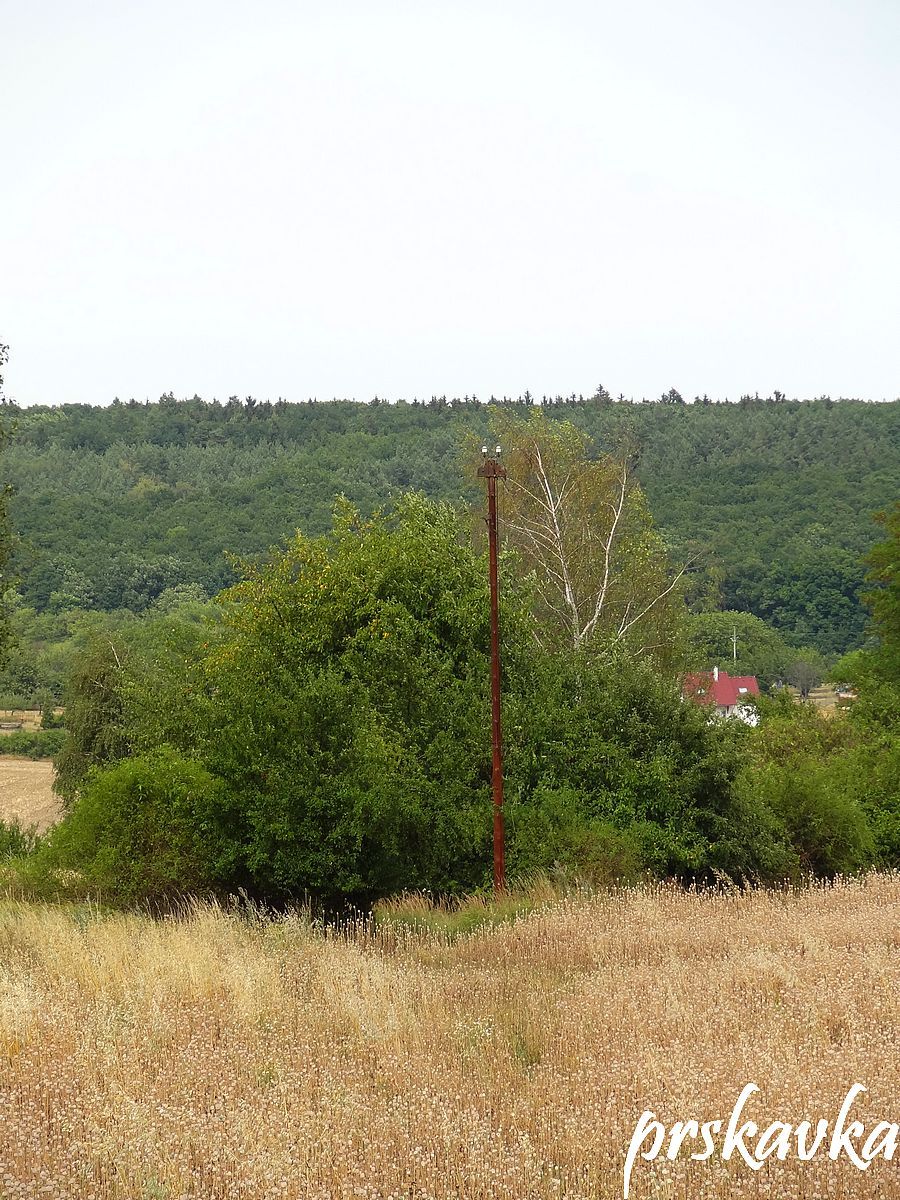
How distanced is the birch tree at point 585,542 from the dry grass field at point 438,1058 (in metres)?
22.4

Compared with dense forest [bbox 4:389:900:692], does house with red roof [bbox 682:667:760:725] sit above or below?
below

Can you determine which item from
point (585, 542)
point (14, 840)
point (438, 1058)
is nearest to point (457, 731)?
point (14, 840)

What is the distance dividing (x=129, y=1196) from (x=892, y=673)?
42936 mm

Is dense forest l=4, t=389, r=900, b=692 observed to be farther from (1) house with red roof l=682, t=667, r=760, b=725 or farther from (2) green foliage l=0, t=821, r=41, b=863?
(2) green foliage l=0, t=821, r=41, b=863

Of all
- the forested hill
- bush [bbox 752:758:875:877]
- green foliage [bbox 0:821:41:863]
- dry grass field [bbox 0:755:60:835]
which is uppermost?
the forested hill

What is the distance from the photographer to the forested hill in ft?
406

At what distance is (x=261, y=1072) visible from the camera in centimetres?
797

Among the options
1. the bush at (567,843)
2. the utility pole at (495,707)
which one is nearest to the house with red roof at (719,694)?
the bush at (567,843)

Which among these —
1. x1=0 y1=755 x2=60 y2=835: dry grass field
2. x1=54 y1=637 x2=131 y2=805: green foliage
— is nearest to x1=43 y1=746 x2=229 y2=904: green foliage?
x1=54 y1=637 x2=131 y2=805: green foliage

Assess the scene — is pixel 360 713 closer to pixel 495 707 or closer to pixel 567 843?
pixel 495 707

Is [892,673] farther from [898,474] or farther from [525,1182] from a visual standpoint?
[898,474]

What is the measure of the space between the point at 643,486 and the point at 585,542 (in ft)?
221

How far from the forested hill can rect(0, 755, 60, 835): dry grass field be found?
2633 cm

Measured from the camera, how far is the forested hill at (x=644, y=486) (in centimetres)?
12381
